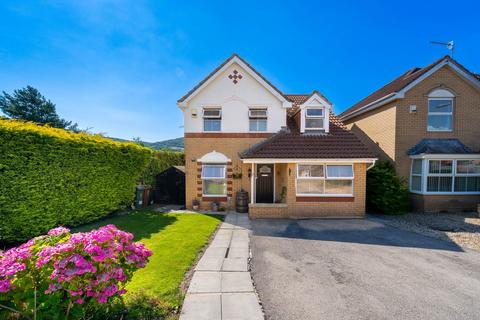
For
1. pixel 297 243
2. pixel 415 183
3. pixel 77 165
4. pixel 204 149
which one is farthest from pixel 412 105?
pixel 77 165

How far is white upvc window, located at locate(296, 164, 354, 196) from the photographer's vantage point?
1088 centimetres

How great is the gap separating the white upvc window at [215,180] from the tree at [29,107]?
23106 mm

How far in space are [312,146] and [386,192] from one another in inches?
189

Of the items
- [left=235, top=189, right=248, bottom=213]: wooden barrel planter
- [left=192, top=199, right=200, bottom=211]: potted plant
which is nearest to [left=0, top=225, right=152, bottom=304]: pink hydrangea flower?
[left=235, top=189, right=248, bottom=213]: wooden barrel planter

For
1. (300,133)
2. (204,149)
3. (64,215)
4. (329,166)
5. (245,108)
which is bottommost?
(64,215)

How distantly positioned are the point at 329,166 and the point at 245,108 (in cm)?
560

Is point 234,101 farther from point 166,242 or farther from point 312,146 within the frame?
point 166,242

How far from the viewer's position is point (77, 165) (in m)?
8.65

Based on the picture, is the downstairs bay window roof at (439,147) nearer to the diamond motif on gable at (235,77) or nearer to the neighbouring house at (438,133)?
the neighbouring house at (438,133)

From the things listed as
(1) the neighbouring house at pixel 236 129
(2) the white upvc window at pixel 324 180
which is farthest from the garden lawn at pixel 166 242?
(2) the white upvc window at pixel 324 180

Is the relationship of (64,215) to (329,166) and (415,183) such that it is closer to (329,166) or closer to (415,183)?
(329,166)

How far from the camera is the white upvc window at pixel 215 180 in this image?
1232 centimetres

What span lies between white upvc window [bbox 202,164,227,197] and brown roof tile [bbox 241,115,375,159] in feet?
→ 6.00

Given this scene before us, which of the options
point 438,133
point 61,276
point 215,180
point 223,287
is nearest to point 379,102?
point 438,133
